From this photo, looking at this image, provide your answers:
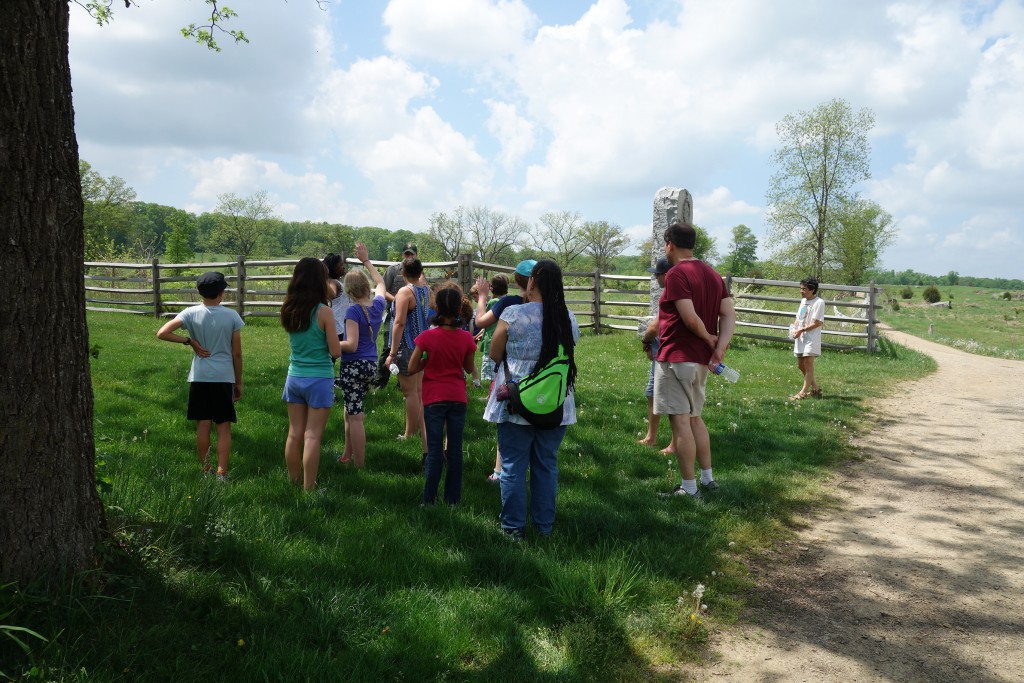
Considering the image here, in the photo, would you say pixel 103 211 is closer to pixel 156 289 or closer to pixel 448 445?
pixel 156 289

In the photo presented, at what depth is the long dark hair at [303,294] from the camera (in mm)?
4996

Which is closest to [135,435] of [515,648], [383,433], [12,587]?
[383,433]

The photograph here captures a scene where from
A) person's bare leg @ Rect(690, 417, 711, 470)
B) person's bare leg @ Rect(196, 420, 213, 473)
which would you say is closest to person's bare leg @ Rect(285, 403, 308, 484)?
person's bare leg @ Rect(196, 420, 213, 473)

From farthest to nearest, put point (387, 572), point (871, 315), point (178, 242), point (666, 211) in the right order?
1. point (178, 242)
2. point (871, 315)
3. point (666, 211)
4. point (387, 572)

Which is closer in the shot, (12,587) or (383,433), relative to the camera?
(12,587)

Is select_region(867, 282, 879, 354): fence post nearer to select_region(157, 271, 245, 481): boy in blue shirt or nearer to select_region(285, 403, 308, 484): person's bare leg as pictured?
select_region(285, 403, 308, 484): person's bare leg

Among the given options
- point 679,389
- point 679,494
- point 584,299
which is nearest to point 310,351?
point 679,389

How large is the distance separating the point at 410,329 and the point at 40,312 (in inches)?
151

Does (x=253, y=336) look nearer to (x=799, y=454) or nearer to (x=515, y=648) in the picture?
(x=799, y=454)

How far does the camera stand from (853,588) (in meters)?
4.30

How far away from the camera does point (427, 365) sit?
16.3 ft

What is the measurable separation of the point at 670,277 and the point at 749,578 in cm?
230

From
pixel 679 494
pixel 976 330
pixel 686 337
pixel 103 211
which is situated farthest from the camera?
pixel 103 211

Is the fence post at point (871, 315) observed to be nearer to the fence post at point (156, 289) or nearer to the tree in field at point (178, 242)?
the fence post at point (156, 289)
